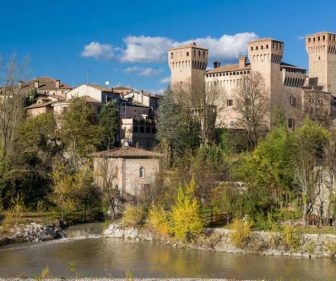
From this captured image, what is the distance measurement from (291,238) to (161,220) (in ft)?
21.2

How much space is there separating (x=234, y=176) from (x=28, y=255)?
14.3 metres

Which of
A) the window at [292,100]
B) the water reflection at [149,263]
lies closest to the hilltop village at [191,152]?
the window at [292,100]

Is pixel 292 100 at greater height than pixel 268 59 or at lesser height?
lesser

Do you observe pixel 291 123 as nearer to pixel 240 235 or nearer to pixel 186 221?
pixel 186 221

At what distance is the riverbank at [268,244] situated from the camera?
28.1m

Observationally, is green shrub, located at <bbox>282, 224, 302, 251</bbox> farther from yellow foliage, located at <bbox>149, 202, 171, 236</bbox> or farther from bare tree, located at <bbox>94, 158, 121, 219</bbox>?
bare tree, located at <bbox>94, 158, 121, 219</bbox>

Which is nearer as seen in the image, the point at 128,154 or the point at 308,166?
the point at 308,166

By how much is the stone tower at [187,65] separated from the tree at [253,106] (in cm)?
568

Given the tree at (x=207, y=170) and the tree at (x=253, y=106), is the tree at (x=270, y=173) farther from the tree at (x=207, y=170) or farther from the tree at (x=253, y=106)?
the tree at (x=253, y=106)

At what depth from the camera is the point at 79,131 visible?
49156 mm

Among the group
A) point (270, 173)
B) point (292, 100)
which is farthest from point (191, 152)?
point (292, 100)

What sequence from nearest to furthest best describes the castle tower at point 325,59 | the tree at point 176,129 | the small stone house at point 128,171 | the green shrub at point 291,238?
the green shrub at point 291,238 < the small stone house at point 128,171 < the tree at point 176,129 < the castle tower at point 325,59

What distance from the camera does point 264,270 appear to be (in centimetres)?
2525

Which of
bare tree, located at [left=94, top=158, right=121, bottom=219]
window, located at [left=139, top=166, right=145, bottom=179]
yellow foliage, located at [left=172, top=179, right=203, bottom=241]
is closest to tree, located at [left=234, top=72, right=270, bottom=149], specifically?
window, located at [left=139, top=166, right=145, bottom=179]
